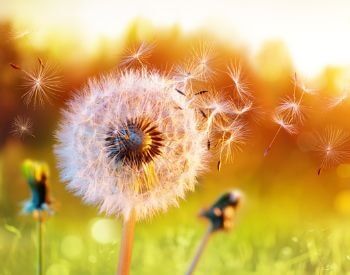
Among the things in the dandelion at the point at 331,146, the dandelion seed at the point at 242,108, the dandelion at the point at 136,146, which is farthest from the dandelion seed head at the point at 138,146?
the dandelion at the point at 331,146

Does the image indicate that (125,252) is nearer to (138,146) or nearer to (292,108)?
(138,146)

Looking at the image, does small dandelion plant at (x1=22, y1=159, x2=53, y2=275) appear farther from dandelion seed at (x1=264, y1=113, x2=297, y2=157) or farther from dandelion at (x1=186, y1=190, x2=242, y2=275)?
dandelion seed at (x1=264, y1=113, x2=297, y2=157)

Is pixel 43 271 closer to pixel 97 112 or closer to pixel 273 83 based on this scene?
pixel 97 112

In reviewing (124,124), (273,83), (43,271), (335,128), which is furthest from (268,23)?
(43,271)

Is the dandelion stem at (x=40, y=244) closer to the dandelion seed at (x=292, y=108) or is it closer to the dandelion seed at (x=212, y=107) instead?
the dandelion seed at (x=212, y=107)

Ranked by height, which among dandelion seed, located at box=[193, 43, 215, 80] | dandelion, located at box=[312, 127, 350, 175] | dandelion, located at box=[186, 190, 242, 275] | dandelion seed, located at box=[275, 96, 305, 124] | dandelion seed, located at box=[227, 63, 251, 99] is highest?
dandelion seed, located at box=[193, 43, 215, 80]

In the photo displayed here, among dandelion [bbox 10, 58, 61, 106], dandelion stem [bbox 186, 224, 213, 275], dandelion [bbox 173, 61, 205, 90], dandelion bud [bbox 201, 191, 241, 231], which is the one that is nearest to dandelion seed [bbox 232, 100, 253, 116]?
dandelion [bbox 173, 61, 205, 90]
